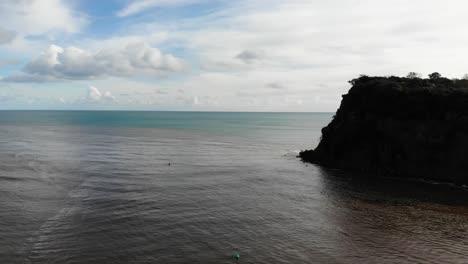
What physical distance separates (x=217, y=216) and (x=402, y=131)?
146ft

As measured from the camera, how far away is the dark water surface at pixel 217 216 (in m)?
29.6

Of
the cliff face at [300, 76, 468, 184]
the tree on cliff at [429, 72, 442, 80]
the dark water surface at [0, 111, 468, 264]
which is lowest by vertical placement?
the dark water surface at [0, 111, 468, 264]

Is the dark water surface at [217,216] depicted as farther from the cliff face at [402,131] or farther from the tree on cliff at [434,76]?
the tree on cliff at [434,76]

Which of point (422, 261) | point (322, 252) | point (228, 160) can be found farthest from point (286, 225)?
point (228, 160)

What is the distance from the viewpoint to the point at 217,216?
3897cm

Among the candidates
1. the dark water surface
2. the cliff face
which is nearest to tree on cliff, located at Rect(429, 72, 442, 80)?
the cliff face

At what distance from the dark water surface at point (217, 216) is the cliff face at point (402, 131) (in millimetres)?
Answer: 6191

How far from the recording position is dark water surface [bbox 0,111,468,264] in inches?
1164

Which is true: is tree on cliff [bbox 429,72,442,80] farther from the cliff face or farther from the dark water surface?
the dark water surface

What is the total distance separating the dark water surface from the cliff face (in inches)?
244

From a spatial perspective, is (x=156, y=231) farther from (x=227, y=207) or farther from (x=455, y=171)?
(x=455, y=171)

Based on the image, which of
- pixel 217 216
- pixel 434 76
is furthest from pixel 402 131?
pixel 217 216

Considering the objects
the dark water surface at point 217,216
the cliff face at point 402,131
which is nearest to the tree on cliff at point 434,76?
the cliff face at point 402,131

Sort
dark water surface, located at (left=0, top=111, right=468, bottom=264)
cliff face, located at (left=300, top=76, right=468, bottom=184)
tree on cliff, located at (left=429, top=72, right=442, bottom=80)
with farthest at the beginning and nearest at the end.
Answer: tree on cliff, located at (left=429, top=72, right=442, bottom=80)
cliff face, located at (left=300, top=76, right=468, bottom=184)
dark water surface, located at (left=0, top=111, right=468, bottom=264)
